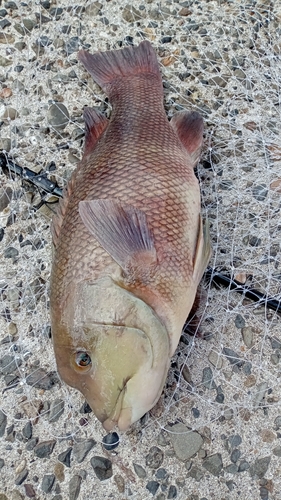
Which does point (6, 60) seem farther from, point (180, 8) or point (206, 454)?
point (206, 454)

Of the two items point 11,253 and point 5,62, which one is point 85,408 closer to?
point 11,253

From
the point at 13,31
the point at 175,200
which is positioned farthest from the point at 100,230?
the point at 13,31

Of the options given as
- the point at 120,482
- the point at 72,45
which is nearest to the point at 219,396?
the point at 120,482

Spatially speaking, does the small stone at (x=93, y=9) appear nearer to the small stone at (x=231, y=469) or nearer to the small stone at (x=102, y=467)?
the small stone at (x=102, y=467)

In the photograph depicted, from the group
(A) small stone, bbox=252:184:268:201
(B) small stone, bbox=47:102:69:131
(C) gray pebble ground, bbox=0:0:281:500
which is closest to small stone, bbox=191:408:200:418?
(C) gray pebble ground, bbox=0:0:281:500

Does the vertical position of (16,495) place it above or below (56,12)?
below

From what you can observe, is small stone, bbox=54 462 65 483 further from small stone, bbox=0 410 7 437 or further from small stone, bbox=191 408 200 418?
small stone, bbox=191 408 200 418
